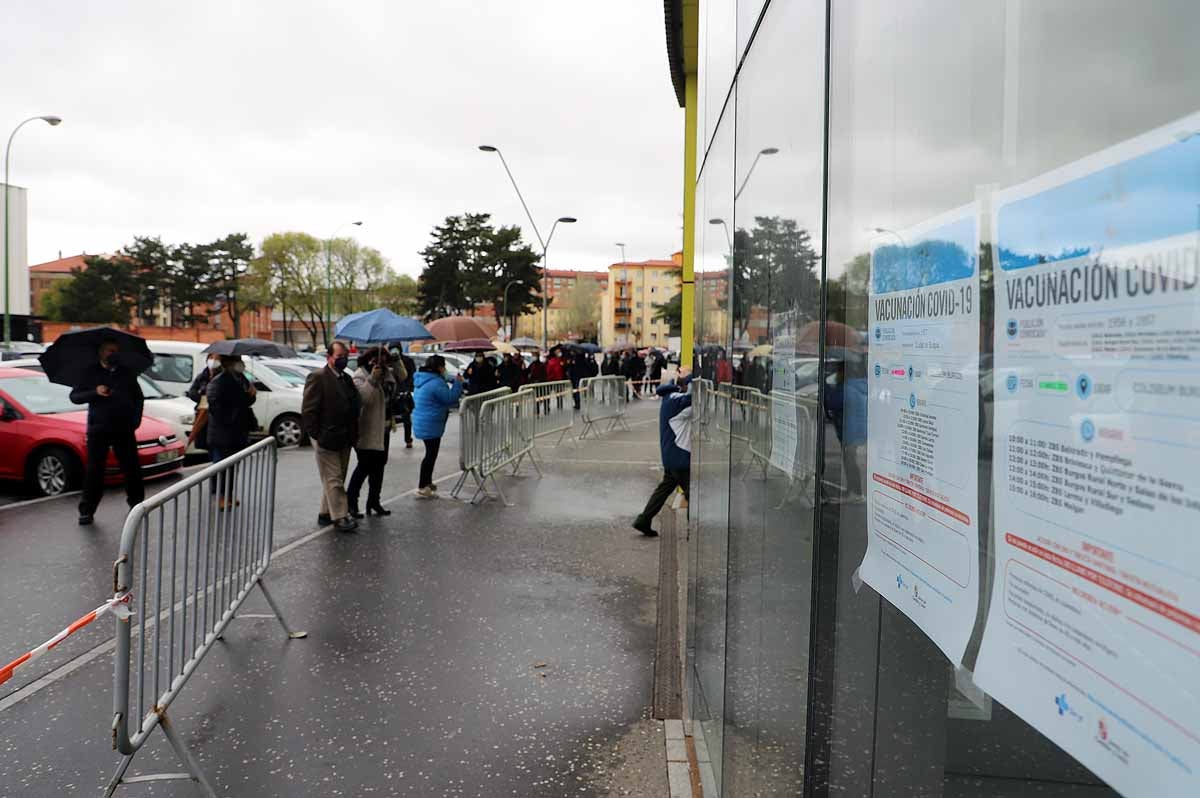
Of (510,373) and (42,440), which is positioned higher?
(510,373)

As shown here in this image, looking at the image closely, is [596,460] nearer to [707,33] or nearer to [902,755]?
[707,33]

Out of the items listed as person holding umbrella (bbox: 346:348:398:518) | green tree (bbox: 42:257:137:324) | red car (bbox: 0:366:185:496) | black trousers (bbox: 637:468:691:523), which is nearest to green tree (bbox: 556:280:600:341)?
green tree (bbox: 42:257:137:324)

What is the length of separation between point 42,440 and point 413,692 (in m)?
8.22

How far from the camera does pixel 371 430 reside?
938cm

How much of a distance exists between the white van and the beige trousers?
7594 millimetres

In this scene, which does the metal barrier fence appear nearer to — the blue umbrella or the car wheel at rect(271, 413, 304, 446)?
the blue umbrella

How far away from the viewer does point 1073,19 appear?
36.5 inches

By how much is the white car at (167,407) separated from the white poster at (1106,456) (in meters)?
12.7

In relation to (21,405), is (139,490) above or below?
below

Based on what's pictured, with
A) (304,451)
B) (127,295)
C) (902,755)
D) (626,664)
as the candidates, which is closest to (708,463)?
(626,664)

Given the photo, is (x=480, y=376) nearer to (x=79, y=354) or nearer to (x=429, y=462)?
(x=429, y=462)

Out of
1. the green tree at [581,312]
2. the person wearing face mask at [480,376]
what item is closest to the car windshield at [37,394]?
the person wearing face mask at [480,376]

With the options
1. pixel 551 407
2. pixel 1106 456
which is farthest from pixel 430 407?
pixel 1106 456

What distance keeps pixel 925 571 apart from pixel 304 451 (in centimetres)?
→ 1504
